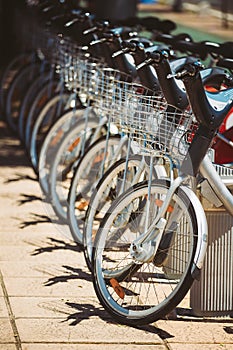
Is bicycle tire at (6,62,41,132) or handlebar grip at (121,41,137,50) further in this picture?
bicycle tire at (6,62,41,132)

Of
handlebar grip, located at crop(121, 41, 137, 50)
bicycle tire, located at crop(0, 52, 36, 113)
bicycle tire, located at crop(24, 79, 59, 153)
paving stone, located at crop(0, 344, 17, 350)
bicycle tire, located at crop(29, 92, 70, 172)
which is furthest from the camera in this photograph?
bicycle tire, located at crop(0, 52, 36, 113)

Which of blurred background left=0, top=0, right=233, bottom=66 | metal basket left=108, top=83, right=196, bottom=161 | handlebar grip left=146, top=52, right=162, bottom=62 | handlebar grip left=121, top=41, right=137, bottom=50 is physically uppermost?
handlebar grip left=146, top=52, right=162, bottom=62

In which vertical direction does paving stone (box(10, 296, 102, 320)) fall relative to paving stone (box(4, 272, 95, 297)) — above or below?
above

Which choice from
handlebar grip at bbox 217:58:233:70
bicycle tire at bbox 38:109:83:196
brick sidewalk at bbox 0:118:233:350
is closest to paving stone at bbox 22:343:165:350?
brick sidewalk at bbox 0:118:233:350

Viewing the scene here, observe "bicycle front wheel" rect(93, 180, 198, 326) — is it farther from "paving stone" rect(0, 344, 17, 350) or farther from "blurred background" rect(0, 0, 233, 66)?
"blurred background" rect(0, 0, 233, 66)

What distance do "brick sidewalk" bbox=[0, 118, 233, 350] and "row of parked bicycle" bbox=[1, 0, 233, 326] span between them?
0.13 meters

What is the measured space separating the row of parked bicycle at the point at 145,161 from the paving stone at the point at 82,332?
3.2 inches

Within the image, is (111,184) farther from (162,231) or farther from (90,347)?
(90,347)

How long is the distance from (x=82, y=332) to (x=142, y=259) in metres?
0.49

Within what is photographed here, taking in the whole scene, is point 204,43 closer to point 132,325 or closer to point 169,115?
point 169,115

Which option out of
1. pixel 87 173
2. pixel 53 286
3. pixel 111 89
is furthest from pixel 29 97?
pixel 53 286

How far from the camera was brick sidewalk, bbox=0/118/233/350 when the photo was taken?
491cm

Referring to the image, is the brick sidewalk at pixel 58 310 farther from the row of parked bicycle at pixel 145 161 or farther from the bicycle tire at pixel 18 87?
the bicycle tire at pixel 18 87

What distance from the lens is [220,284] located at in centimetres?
534
